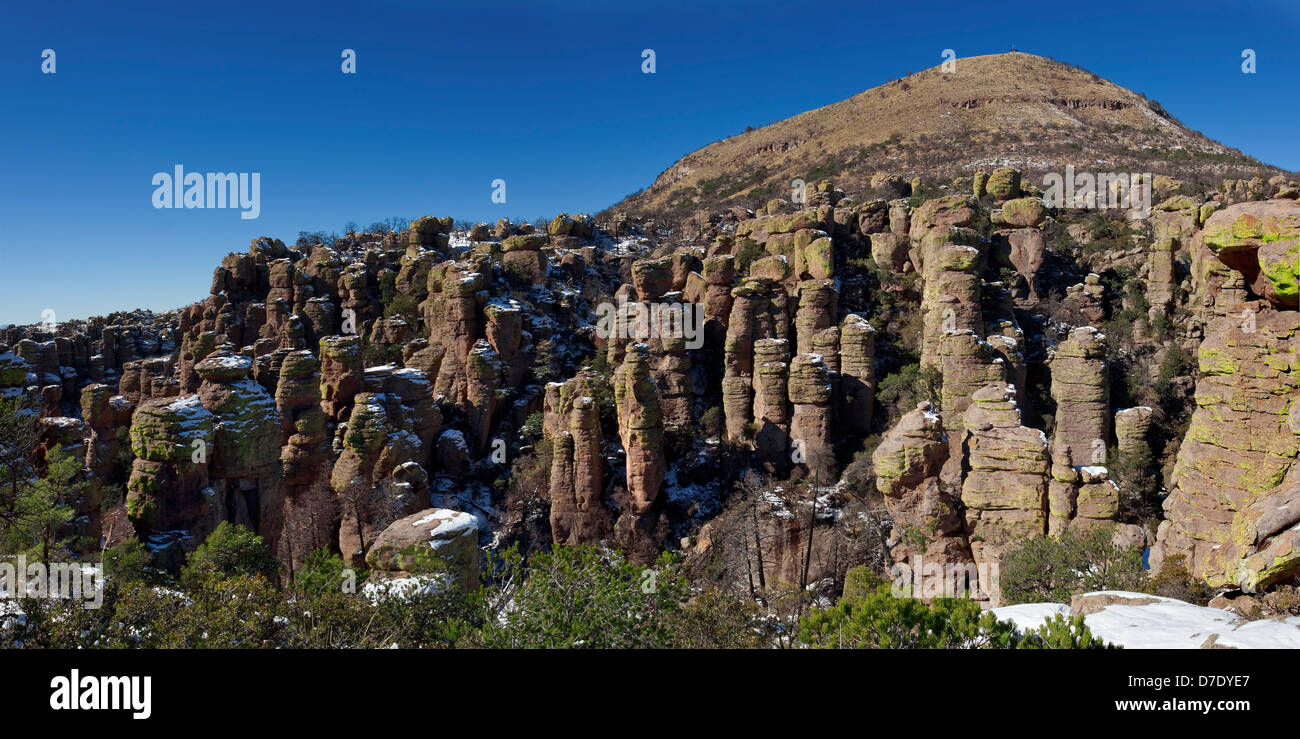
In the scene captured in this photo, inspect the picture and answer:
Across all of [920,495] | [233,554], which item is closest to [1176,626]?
[920,495]

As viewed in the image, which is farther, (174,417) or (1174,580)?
(174,417)

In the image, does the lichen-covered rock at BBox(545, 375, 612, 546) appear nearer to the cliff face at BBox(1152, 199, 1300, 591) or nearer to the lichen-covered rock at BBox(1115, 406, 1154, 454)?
the cliff face at BBox(1152, 199, 1300, 591)

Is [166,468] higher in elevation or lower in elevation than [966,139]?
lower

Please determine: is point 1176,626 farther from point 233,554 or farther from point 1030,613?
point 233,554

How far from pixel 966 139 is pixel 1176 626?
7672 cm

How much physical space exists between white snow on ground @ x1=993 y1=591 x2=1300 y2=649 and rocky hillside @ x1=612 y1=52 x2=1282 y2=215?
5157cm

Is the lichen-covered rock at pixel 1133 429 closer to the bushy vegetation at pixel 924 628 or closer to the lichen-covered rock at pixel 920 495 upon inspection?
the lichen-covered rock at pixel 920 495

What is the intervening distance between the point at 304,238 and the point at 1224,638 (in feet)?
248

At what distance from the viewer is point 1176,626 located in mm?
7547

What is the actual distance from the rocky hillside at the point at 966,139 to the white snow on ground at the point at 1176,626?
169 feet

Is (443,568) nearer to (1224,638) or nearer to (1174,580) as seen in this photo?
(1224,638)

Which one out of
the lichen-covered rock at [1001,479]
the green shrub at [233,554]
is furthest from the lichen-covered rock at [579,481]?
the lichen-covered rock at [1001,479]

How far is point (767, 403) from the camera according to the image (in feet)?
97.3
